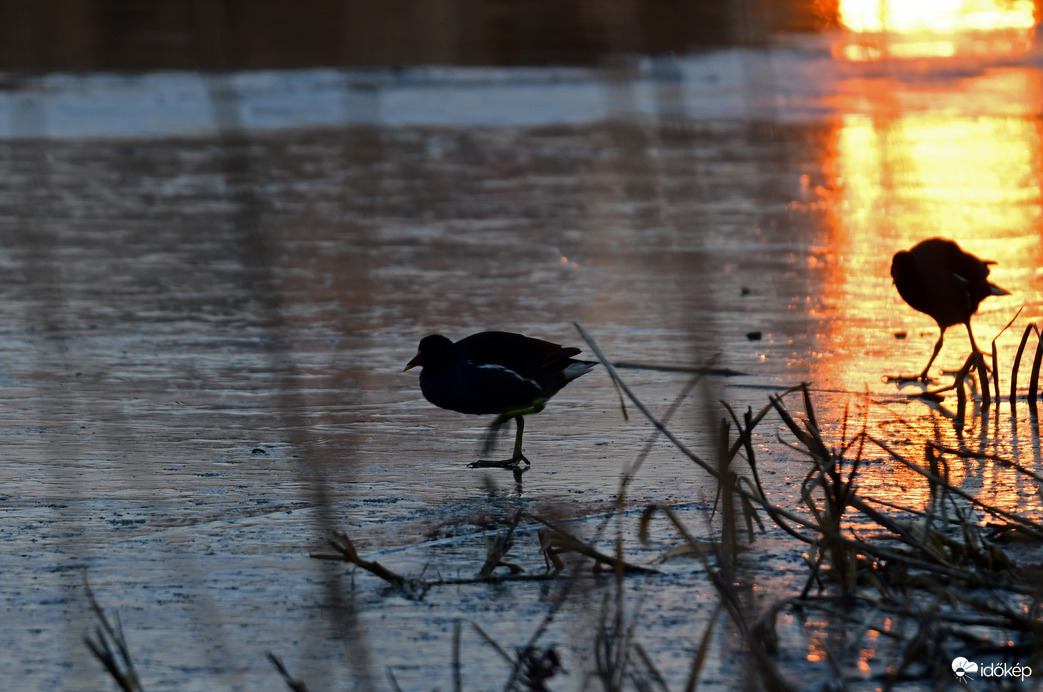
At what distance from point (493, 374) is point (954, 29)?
68.9 ft

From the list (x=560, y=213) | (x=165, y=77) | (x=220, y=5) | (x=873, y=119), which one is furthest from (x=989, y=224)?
(x=165, y=77)

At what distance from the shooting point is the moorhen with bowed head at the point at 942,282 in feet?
20.2

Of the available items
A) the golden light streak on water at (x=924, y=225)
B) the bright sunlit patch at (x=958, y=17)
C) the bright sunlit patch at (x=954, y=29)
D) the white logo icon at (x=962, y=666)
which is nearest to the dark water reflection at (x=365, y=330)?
the golden light streak on water at (x=924, y=225)

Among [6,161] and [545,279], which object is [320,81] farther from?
[545,279]

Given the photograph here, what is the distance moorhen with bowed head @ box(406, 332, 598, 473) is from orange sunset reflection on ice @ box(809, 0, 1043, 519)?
1.31 meters

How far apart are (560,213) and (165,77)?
35.8 ft

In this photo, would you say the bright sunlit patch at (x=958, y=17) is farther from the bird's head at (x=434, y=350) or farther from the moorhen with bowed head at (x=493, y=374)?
the bird's head at (x=434, y=350)

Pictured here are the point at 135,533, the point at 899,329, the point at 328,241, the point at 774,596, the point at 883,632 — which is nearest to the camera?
the point at 883,632

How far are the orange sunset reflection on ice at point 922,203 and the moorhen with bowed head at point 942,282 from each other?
23 cm

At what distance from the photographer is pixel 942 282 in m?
6.15

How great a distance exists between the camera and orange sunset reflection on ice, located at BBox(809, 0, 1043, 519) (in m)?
5.36

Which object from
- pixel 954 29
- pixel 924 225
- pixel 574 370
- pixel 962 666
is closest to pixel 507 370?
pixel 574 370

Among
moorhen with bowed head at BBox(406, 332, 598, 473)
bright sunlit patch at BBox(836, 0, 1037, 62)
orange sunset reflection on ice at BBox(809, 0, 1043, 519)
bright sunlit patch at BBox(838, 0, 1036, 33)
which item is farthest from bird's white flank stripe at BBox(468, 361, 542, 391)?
bright sunlit patch at BBox(838, 0, 1036, 33)

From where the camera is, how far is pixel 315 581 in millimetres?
3709
